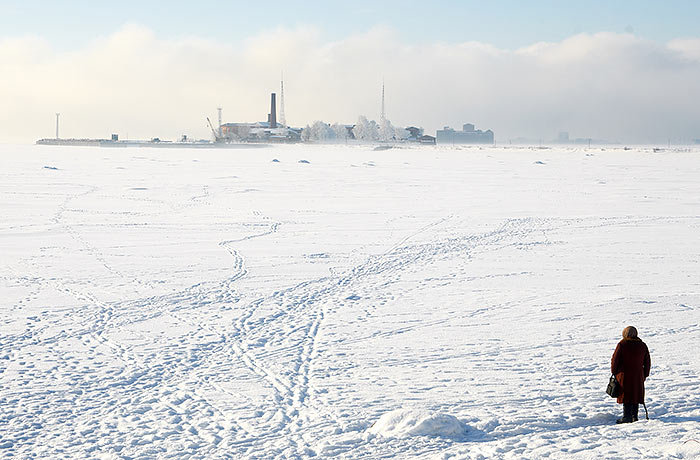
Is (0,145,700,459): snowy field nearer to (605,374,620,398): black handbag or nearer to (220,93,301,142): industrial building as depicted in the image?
(605,374,620,398): black handbag

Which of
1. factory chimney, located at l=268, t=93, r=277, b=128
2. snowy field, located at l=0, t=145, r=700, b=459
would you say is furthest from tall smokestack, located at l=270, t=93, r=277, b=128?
snowy field, located at l=0, t=145, r=700, b=459

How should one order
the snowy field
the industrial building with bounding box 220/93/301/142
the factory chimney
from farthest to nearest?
1. the factory chimney
2. the industrial building with bounding box 220/93/301/142
3. the snowy field

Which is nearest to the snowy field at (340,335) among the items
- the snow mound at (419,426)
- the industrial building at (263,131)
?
the snow mound at (419,426)

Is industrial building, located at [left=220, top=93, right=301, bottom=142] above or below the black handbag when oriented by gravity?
above

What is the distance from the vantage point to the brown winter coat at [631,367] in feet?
18.7

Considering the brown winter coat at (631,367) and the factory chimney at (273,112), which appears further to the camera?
the factory chimney at (273,112)

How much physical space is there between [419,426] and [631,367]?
1.74 metres

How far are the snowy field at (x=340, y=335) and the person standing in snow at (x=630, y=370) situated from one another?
21 cm

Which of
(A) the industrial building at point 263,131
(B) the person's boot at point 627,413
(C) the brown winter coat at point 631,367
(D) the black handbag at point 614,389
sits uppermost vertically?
(A) the industrial building at point 263,131

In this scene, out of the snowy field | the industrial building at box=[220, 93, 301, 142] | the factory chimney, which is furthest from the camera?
the factory chimney

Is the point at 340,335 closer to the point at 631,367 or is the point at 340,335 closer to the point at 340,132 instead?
the point at 631,367

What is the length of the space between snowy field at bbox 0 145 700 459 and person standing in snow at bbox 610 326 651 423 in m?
0.21

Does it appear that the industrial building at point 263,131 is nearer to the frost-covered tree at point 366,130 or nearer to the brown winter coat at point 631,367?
the frost-covered tree at point 366,130

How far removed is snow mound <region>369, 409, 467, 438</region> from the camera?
5652 millimetres
